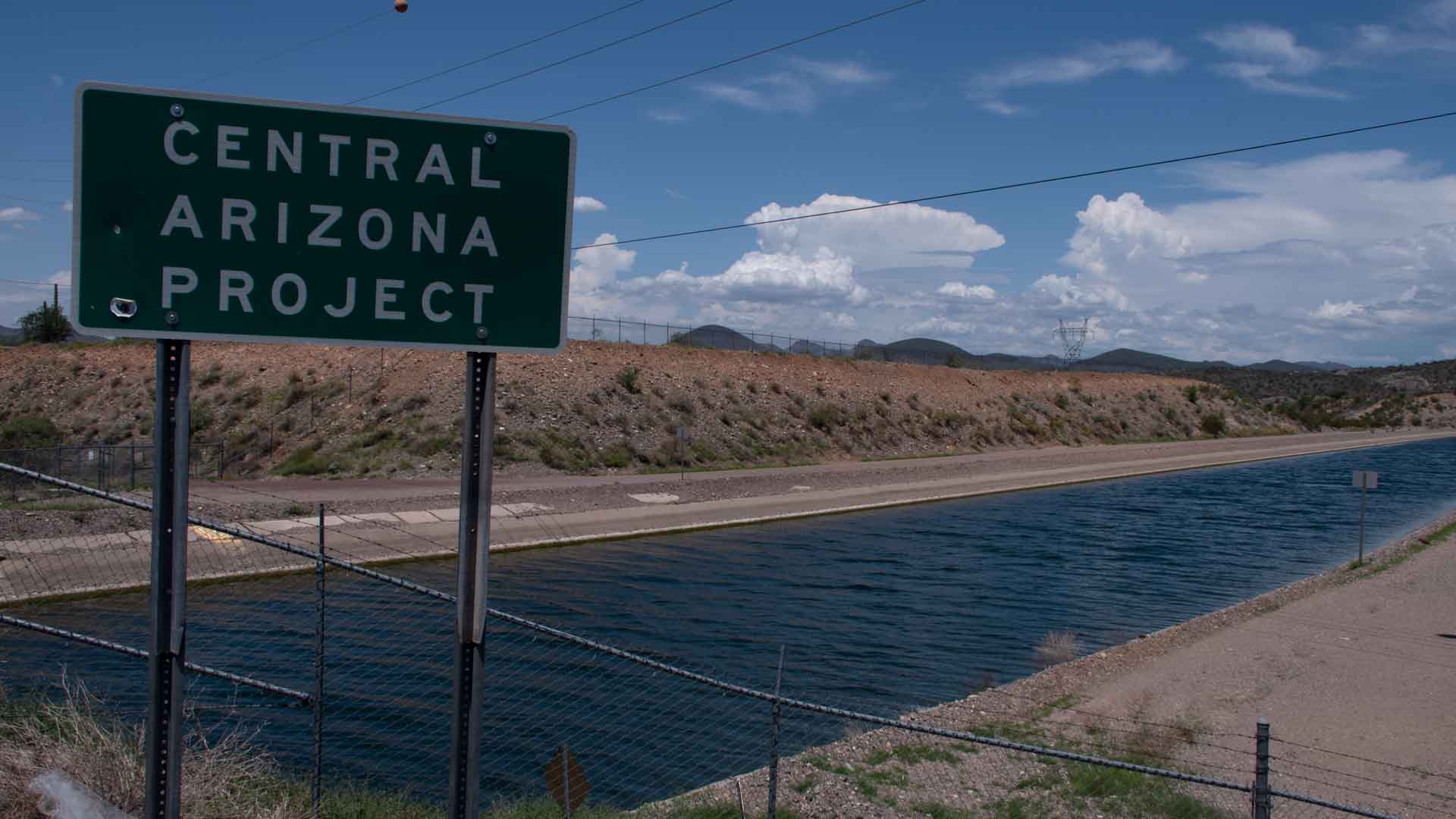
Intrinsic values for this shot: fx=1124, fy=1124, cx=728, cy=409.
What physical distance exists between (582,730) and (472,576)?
986 centimetres

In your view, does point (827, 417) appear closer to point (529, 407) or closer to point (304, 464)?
point (529, 407)

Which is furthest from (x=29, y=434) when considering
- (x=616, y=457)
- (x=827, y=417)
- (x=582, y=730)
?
(x=582, y=730)

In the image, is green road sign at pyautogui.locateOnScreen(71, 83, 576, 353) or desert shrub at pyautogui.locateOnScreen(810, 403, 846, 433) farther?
desert shrub at pyautogui.locateOnScreen(810, 403, 846, 433)

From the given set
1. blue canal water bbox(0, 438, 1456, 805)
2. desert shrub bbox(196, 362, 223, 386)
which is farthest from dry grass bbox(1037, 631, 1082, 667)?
desert shrub bbox(196, 362, 223, 386)

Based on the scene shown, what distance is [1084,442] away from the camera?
7800 centimetres

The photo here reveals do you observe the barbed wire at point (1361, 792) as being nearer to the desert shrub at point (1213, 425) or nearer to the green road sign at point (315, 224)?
the green road sign at point (315, 224)

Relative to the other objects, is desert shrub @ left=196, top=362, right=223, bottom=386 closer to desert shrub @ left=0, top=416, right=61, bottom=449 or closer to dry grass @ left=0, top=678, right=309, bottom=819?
desert shrub @ left=0, top=416, right=61, bottom=449

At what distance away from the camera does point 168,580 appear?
11.1 ft

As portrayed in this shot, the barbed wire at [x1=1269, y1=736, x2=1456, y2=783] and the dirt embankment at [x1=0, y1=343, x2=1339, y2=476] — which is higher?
the dirt embankment at [x1=0, y1=343, x2=1339, y2=476]

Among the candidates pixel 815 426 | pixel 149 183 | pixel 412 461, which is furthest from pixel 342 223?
pixel 815 426

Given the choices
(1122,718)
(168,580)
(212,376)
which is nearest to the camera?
(168,580)

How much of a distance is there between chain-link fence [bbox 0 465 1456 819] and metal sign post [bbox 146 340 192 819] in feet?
8.37

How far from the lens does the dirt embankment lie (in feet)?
141

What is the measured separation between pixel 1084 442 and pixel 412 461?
2069 inches
